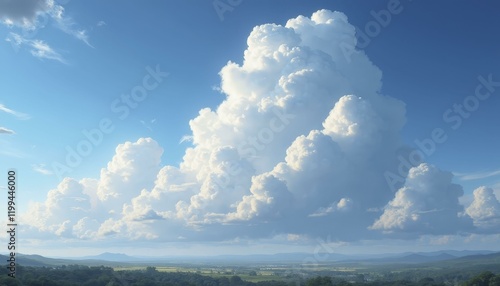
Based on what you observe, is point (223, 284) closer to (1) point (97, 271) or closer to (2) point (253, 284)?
(2) point (253, 284)

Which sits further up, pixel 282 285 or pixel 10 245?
pixel 10 245

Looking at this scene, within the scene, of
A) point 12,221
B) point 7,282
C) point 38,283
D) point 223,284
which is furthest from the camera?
point 223,284

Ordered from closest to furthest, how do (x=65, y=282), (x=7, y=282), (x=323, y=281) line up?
(x=7, y=282), (x=65, y=282), (x=323, y=281)

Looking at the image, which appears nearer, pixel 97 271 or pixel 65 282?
pixel 65 282

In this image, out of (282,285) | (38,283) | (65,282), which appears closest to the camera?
(38,283)

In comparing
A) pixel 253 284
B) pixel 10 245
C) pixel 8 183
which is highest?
pixel 8 183

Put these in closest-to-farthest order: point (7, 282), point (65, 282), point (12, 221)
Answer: point (12, 221) → point (7, 282) → point (65, 282)

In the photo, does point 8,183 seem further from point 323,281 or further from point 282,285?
point 282,285

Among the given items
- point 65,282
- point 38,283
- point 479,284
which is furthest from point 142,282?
point 479,284

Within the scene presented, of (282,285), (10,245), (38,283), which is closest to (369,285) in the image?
(282,285)
